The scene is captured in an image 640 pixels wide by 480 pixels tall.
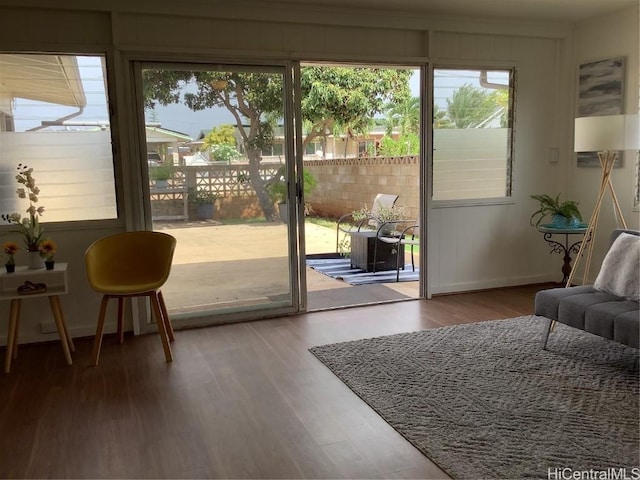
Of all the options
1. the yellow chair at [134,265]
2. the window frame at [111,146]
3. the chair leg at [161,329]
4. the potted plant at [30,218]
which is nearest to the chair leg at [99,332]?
the yellow chair at [134,265]

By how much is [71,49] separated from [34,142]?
0.70 meters

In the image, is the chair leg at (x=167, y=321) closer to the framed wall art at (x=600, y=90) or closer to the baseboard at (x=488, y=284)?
the baseboard at (x=488, y=284)

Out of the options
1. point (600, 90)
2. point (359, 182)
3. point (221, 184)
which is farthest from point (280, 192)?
point (359, 182)

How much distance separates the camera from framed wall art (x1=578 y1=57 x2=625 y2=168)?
471 cm

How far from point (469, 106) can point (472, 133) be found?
243 millimetres

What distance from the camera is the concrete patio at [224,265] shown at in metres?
4.30

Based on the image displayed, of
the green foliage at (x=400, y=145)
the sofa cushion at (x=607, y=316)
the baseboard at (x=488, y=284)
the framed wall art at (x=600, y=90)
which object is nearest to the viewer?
the sofa cushion at (x=607, y=316)

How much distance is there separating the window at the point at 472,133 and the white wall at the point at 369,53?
0.40ft

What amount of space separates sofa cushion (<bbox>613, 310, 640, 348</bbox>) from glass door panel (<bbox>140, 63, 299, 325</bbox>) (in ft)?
7.89

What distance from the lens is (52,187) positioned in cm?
393

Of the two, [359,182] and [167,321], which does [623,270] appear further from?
[359,182]

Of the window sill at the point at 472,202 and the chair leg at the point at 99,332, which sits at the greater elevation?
the window sill at the point at 472,202

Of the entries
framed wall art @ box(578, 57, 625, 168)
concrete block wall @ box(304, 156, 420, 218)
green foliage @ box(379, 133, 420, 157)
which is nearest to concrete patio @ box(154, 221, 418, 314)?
framed wall art @ box(578, 57, 625, 168)

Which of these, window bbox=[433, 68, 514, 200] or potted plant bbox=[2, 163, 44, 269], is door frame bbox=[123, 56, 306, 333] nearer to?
potted plant bbox=[2, 163, 44, 269]
